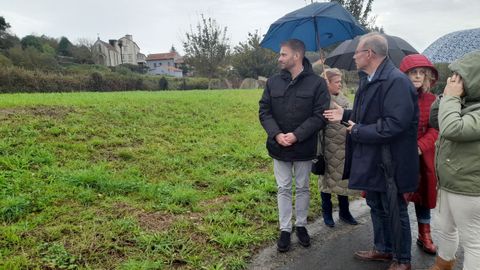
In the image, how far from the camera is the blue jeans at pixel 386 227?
124 inches

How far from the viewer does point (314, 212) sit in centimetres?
477

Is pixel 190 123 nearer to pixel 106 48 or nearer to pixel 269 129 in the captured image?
pixel 269 129

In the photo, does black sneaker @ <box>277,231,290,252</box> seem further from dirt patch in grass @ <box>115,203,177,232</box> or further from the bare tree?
the bare tree

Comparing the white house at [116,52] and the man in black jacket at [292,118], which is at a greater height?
the white house at [116,52]

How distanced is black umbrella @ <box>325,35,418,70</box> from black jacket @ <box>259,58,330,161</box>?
1189 mm

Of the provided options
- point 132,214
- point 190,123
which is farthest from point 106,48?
point 132,214

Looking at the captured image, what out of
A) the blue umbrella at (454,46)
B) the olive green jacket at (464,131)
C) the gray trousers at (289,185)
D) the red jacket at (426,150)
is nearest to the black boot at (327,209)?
the gray trousers at (289,185)

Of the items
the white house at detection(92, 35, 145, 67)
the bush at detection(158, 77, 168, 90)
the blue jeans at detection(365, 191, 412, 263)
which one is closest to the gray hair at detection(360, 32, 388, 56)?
the blue jeans at detection(365, 191, 412, 263)

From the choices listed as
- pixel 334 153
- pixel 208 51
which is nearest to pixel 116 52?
pixel 208 51

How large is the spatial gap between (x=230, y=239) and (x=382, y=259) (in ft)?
4.93

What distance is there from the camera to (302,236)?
3.87m

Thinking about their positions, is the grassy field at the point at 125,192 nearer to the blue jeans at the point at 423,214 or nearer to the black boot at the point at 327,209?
the black boot at the point at 327,209

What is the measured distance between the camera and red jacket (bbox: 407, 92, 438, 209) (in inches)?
137

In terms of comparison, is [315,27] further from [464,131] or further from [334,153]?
[464,131]
